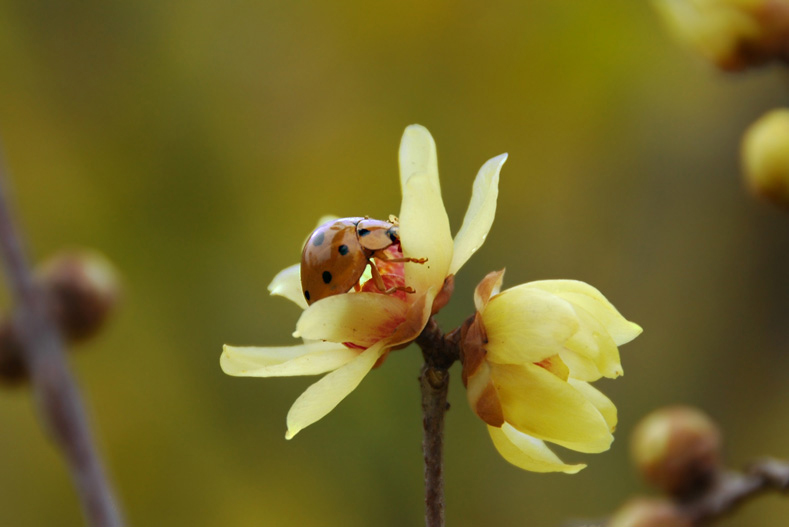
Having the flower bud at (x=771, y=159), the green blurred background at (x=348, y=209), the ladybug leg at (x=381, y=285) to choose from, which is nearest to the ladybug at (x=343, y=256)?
the ladybug leg at (x=381, y=285)

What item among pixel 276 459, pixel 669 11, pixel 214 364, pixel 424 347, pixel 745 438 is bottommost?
pixel 745 438

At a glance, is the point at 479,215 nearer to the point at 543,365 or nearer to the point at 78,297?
the point at 543,365

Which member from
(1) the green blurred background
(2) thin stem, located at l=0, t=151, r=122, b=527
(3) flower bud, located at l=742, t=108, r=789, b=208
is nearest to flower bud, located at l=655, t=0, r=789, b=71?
(3) flower bud, located at l=742, t=108, r=789, b=208

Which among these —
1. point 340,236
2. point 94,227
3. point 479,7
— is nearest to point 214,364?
point 94,227

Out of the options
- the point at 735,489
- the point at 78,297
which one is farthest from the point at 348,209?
the point at 735,489

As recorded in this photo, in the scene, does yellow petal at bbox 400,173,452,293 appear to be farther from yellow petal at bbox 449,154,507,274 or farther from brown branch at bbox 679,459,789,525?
brown branch at bbox 679,459,789,525

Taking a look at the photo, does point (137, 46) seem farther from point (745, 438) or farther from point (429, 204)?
point (429, 204)
